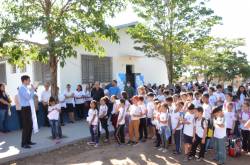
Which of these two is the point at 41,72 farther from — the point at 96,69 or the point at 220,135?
the point at 220,135

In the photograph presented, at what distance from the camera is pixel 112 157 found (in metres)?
8.59

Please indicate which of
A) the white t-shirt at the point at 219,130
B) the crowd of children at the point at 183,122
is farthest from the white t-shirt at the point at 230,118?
the white t-shirt at the point at 219,130

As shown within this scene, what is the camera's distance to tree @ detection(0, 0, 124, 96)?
947 centimetres

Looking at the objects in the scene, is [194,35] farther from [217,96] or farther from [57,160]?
[57,160]

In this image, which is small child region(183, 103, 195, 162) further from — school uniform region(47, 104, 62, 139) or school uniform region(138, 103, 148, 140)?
school uniform region(47, 104, 62, 139)

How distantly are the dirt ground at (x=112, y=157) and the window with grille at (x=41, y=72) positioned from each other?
8278mm

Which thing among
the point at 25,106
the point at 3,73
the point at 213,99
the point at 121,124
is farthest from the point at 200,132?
the point at 3,73

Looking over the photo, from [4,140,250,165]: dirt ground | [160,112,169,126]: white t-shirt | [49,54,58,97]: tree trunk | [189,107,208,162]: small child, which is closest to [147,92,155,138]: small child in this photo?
[4,140,250,165]: dirt ground

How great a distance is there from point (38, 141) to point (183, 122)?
4350 mm

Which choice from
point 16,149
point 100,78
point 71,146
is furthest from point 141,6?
point 16,149

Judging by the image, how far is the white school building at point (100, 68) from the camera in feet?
54.1

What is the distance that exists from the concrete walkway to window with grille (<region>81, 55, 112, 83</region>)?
4.98m

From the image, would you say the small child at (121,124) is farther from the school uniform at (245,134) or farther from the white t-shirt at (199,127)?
the school uniform at (245,134)

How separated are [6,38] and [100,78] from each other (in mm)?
8898
